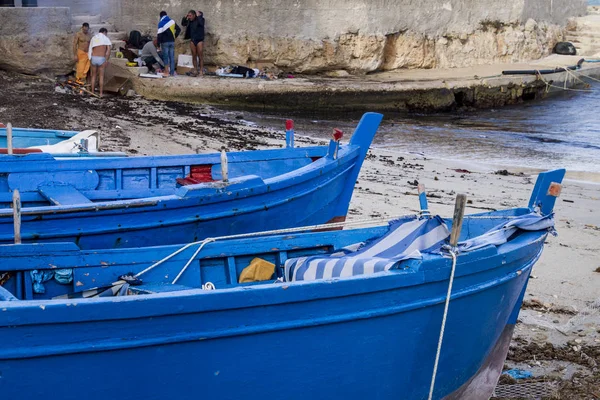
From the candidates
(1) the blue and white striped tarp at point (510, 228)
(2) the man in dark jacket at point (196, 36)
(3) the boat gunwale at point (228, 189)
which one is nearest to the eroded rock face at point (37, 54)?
(2) the man in dark jacket at point (196, 36)

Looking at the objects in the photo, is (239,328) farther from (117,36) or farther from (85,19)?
(85,19)

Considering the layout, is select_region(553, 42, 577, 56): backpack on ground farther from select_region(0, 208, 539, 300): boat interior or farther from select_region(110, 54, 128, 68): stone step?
select_region(0, 208, 539, 300): boat interior

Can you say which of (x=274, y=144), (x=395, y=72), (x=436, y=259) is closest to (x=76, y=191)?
(x=436, y=259)

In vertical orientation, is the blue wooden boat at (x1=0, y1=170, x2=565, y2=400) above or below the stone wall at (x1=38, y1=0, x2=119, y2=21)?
below

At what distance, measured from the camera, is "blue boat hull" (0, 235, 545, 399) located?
3.53 meters

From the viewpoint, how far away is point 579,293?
6.83 metres

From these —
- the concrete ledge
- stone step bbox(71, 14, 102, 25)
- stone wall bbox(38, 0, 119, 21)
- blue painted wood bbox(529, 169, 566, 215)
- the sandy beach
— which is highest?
stone wall bbox(38, 0, 119, 21)

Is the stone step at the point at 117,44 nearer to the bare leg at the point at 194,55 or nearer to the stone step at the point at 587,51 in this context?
the bare leg at the point at 194,55

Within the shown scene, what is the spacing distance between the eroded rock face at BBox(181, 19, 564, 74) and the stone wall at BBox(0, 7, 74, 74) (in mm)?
3441

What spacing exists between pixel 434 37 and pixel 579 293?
62.0 feet

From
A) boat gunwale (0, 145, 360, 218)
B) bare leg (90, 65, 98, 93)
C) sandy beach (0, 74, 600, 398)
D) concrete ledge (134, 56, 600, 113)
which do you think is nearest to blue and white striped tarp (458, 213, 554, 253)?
sandy beach (0, 74, 600, 398)

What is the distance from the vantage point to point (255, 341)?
152 inches

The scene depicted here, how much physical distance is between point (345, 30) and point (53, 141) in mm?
14344

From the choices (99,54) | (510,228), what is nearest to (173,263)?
(510,228)
